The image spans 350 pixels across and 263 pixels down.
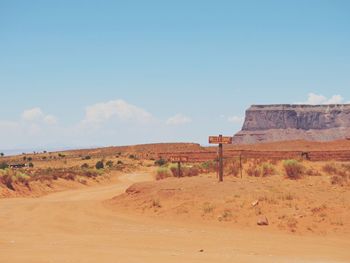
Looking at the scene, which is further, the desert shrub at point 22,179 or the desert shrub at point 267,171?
the desert shrub at point 22,179

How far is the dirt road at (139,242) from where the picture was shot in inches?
448

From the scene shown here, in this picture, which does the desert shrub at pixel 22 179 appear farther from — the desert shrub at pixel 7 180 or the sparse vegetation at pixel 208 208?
the sparse vegetation at pixel 208 208

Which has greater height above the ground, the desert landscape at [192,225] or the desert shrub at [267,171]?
the desert shrub at [267,171]

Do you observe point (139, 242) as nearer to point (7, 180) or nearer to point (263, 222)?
point (263, 222)

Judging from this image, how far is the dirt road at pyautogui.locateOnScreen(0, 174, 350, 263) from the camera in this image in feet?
37.4

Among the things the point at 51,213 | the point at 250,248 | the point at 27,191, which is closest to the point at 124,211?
the point at 51,213

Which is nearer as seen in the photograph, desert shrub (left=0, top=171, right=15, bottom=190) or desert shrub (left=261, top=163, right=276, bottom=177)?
desert shrub (left=261, top=163, right=276, bottom=177)

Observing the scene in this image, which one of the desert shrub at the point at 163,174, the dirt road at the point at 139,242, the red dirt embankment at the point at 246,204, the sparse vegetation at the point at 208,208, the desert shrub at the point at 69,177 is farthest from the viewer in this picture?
the desert shrub at the point at 69,177

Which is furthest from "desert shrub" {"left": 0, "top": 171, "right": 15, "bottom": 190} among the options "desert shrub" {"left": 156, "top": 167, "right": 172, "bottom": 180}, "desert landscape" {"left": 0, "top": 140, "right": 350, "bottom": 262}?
"desert shrub" {"left": 156, "top": 167, "right": 172, "bottom": 180}

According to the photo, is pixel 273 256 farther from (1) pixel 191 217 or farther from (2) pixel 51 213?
(2) pixel 51 213

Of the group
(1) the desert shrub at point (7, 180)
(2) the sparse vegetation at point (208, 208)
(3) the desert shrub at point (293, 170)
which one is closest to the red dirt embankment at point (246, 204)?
(2) the sparse vegetation at point (208, 208)

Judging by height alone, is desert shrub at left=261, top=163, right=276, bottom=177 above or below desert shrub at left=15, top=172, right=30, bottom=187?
above

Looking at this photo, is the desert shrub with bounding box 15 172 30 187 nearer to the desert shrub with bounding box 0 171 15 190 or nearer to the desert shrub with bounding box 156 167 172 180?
the desert shrub with bounding box 0 171 15 190

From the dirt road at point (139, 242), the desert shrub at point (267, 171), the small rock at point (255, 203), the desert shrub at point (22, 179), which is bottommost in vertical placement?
the dirt road at point (139, 242)
